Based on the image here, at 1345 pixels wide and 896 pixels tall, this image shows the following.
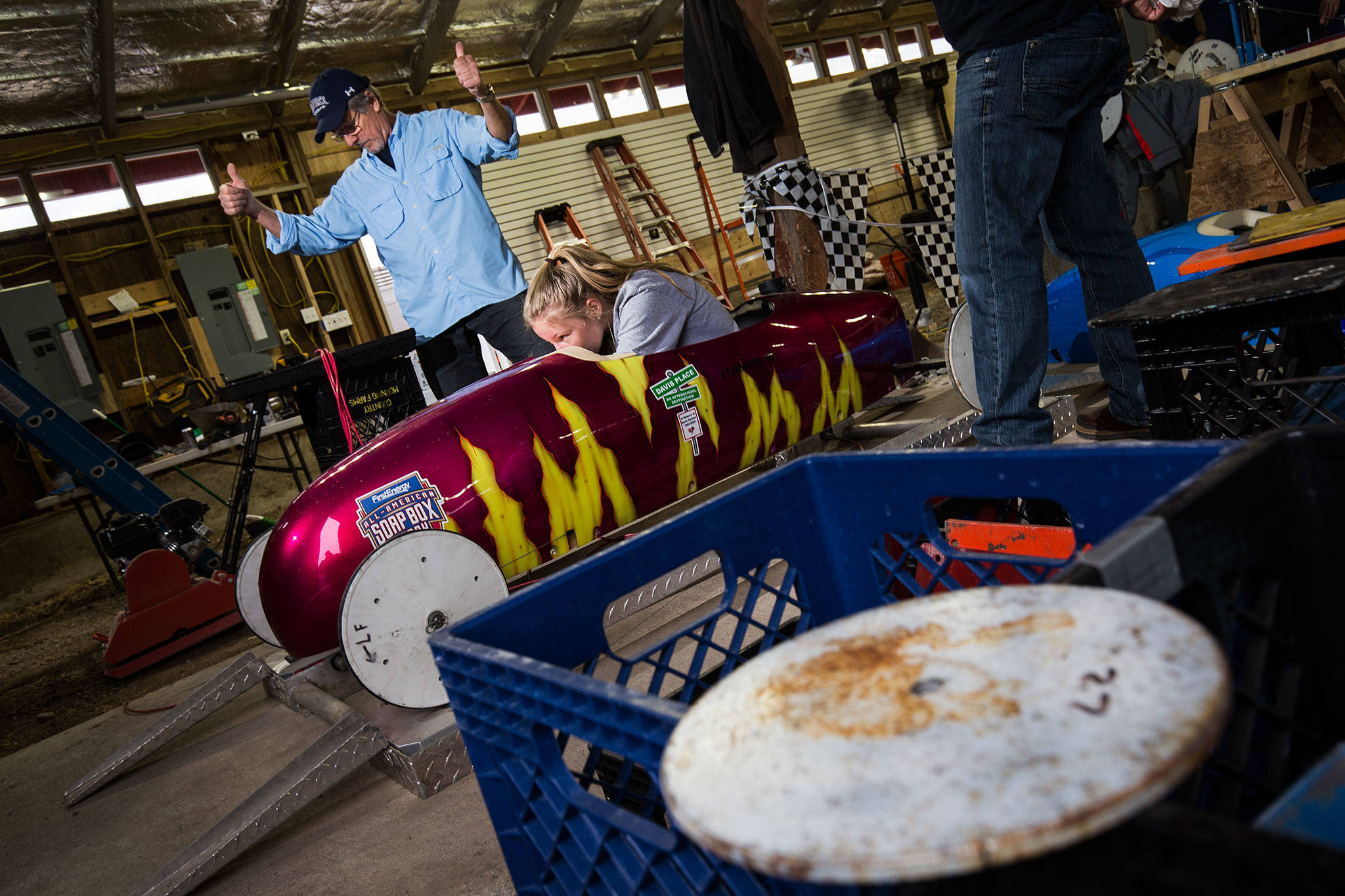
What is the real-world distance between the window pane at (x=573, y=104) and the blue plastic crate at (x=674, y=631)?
885 cm

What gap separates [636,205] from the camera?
9445 mm

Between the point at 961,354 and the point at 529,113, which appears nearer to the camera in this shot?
the point at 961,354

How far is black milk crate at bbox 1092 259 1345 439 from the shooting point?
132 centimetres

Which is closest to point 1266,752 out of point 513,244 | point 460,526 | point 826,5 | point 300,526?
point 460,526

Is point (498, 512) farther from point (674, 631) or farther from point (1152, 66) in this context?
point (1152, 66)

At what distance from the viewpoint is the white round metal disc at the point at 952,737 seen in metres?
0.44

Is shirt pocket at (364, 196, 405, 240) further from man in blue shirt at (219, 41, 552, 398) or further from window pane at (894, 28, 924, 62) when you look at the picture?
window pane at (894, 28, 924, 62)

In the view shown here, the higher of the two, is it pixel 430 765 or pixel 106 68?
pixel 106 68

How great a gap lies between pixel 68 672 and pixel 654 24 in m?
7.90

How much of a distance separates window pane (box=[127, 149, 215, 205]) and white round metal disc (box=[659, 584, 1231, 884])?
8270mm

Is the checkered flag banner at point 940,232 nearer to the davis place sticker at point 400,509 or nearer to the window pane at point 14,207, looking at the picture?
the davis place sticker at point 400,509

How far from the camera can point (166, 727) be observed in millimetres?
2664

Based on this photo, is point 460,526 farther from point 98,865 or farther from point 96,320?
point 96,320

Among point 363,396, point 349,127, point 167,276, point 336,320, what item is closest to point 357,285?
point 336,320
